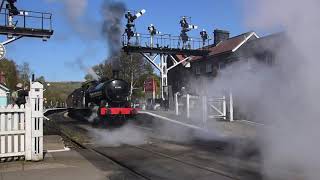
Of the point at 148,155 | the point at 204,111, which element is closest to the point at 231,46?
the point at 204,111

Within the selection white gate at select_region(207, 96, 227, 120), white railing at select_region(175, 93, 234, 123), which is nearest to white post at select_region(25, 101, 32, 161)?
white railing at select_region(175, 93, 234, 123)

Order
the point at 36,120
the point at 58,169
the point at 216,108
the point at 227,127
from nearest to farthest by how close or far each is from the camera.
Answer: the point at 58,169 → the point at 36,120 → the point at 227,127 → the point at 216,108

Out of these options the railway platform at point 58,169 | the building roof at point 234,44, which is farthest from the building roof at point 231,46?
the railway platform at point 58,169

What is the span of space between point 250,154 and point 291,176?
374 centimetres

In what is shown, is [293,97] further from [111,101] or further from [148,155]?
[111,101]

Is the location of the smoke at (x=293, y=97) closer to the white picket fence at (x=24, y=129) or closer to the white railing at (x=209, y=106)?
the white picket fence at (x=24, y=129)

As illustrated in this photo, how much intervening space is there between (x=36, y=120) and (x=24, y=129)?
1.17 feet

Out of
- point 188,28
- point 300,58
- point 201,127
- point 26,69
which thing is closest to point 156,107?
point 188,28

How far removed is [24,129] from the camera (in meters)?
10.9

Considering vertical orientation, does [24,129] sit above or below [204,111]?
below

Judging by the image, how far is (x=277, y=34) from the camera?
6094 millimetres

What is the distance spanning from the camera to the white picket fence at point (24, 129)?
35.0ft

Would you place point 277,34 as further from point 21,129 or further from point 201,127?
point 201,127

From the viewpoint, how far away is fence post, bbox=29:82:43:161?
36.1 ft
